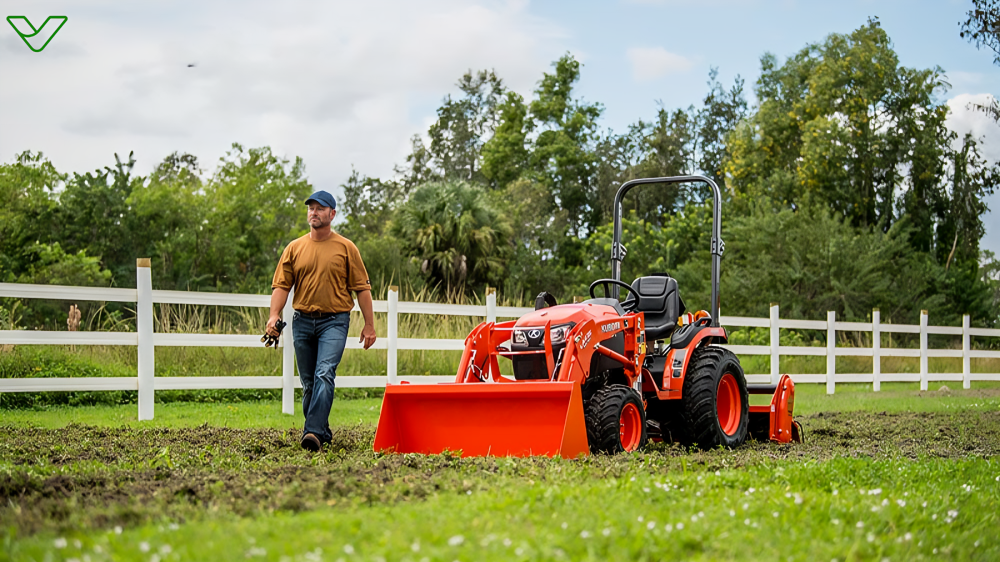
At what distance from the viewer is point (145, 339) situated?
964 centimetres

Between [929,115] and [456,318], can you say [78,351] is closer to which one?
[456,318]

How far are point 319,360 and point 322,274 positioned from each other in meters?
0.62

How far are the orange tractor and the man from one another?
56cm

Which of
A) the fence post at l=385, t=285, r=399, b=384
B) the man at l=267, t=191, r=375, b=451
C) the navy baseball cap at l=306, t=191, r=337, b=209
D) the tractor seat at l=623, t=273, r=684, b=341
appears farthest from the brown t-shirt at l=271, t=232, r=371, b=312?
the fence post at l=385, t=285, r=399, b=384

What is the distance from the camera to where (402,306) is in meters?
12.0

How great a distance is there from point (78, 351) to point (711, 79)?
39.6 m

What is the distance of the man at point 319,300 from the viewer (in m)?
6.95

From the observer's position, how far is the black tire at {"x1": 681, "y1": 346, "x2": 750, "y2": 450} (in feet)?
24.0

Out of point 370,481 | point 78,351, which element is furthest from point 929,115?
point 370,481

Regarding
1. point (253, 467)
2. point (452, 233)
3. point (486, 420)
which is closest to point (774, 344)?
point (486, 420)

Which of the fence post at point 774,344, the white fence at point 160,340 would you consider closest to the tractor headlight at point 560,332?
the white fence at point 160,340

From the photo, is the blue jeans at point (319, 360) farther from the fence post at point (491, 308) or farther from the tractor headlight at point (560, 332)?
the fence post at point (491, 308)

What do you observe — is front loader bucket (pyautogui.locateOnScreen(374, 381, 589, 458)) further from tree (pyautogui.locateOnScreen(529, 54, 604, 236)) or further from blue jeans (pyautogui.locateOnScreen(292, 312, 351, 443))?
tree (pyautogui.locateOnScreen(529, 54, 604, 236))

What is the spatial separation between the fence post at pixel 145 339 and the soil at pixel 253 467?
3.65 ft
